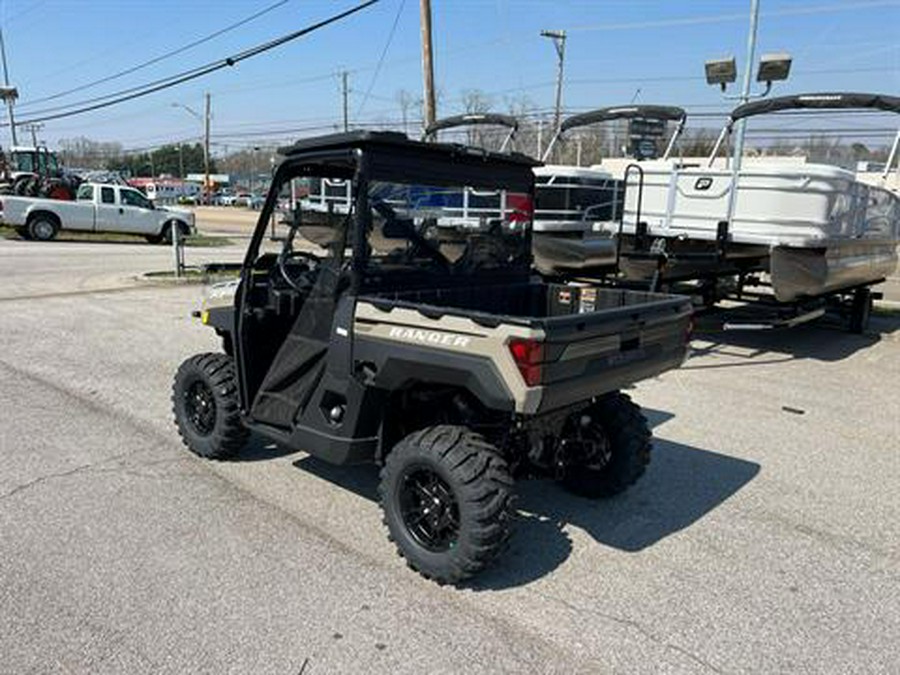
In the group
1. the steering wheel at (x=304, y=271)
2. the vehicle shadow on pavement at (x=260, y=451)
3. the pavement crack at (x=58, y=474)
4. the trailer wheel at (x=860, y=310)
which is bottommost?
the pavement crack at (x=58, y=474)

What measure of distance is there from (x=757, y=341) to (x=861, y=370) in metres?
1.84

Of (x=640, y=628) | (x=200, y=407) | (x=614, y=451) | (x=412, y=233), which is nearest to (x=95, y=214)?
(x=200, y=407)

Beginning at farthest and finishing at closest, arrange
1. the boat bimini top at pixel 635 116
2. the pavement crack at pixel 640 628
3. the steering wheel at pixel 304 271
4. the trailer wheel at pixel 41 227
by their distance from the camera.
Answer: the trailer wheel at pixel 41 227 < the boat bimini top at pixel 635 116 < the steering wheel at pixel 304 271 < the pavement crack at pixel 640 628

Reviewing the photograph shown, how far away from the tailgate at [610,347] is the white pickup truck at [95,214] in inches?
779

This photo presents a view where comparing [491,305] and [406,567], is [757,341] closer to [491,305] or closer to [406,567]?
[491,305]

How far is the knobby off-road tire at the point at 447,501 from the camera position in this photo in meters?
3.31

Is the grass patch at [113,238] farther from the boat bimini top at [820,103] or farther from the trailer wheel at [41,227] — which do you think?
the boat bimini top at [820,103]

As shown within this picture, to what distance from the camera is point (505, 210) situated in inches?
187

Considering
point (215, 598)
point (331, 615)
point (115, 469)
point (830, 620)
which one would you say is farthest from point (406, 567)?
point (115, 469)

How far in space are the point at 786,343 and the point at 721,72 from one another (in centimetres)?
397

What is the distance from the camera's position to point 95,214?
22.7 metres

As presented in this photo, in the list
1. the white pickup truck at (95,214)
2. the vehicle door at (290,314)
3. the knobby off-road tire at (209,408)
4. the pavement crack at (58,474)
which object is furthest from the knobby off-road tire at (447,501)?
the white pickup truck at (95,214)

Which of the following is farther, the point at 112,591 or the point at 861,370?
the point at 861,370

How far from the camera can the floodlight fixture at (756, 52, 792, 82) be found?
10070 millimetres
